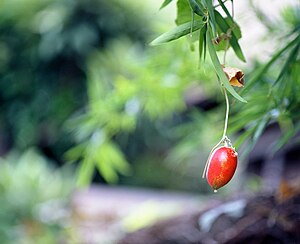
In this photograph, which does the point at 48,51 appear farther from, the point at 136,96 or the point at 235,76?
the point at 235,76

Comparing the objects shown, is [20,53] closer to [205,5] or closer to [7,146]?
[7,146]

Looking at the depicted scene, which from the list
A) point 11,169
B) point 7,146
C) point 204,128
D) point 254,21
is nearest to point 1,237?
point 11,169

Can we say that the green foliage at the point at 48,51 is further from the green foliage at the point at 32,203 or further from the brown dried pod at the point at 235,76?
the brown dried pod at the point at 235,76

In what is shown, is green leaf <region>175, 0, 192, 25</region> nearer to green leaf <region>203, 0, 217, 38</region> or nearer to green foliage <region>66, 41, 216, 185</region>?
green leaf <region>203, 0, 217, 38</region>

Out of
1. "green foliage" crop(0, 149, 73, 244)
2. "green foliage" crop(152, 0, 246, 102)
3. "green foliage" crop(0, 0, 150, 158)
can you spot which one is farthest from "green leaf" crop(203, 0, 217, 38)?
"green foliage" crop(0, 0, 150, 158)

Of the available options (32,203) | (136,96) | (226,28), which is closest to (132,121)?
(136,96)

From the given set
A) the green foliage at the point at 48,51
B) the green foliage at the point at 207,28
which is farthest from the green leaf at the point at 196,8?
the green foliage at the point at 48,51
